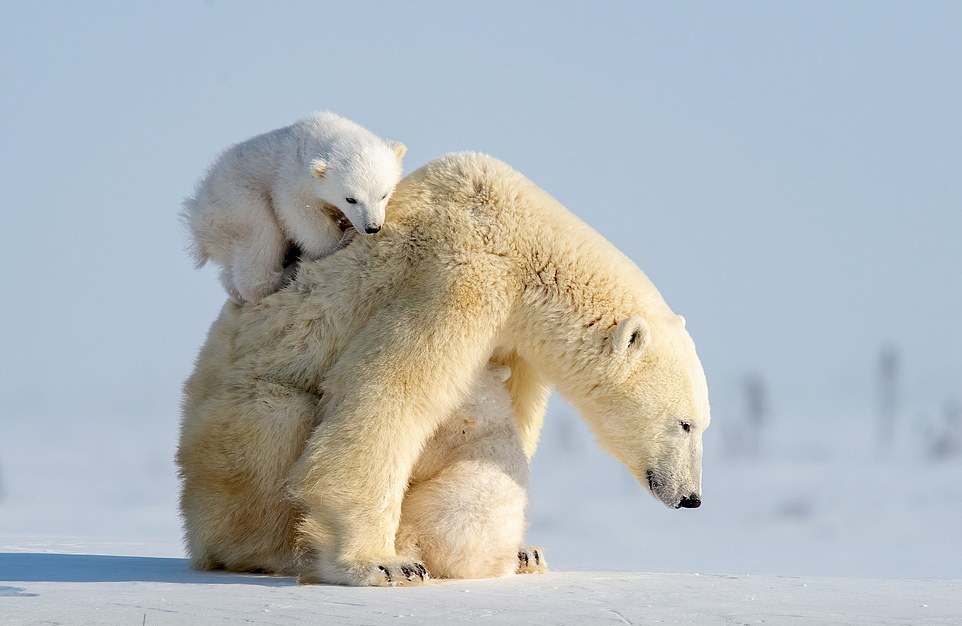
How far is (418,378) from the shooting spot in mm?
6500

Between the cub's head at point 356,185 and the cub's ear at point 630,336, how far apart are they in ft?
4.76

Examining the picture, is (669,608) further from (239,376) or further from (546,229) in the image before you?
(239,376)

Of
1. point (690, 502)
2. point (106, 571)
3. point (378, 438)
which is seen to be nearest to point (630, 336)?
point (690, 502)

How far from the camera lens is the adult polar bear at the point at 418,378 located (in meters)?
6.48

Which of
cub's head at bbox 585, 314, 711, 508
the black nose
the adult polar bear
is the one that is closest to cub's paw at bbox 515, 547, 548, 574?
the adult polar bear

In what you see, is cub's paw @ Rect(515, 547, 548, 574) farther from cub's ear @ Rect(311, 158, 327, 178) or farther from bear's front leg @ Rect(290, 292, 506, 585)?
cub's ear @ Rect(311, 158, 327, 178)

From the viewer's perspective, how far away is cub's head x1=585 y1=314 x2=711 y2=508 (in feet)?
22.3

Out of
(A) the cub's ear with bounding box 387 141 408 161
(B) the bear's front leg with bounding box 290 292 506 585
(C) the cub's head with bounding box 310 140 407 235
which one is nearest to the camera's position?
(B) the bear's front leg with bounding box 290 292 506 585

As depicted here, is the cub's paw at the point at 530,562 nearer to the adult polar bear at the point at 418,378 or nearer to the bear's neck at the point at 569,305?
the adult polar bear at the point at 418,378

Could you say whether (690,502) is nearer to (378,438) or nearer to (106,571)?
(378,438)

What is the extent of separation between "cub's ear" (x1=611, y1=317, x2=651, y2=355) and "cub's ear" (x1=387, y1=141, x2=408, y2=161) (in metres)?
1.80

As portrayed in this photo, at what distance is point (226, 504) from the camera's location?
711 centimetres

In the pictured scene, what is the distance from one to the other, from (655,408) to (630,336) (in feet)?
1.55

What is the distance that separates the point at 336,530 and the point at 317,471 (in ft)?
1.05
